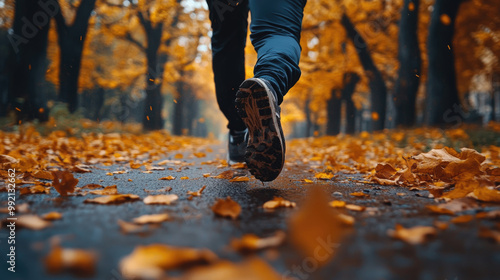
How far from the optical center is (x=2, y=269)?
2.39 ft

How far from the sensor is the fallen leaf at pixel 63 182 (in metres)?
1.45

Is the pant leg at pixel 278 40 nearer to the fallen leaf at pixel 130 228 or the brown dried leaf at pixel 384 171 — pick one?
the brown dried leaf at pixel 384 171

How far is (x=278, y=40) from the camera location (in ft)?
6.40

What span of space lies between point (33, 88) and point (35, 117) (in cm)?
71

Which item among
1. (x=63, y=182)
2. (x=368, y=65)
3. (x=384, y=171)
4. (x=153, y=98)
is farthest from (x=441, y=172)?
(x=153, y=98)

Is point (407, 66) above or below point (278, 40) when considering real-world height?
above

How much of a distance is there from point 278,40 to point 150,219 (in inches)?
53.3

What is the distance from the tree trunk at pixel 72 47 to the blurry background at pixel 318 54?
4 cm

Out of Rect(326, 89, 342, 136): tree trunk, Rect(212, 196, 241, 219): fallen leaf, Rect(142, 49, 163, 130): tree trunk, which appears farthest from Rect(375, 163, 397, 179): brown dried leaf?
Rect(326, 89, 342, 136): tree trunk

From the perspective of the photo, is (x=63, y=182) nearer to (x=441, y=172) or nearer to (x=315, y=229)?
(x=315, y=229)

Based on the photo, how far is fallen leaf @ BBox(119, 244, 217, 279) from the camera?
0.67 meters

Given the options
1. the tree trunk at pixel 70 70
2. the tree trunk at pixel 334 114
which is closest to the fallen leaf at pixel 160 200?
the tree trunk at pixel 70 70

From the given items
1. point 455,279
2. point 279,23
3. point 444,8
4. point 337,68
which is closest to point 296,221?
point 455,279

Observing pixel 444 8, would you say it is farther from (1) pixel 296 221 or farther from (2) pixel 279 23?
(1) pixel 296 221
